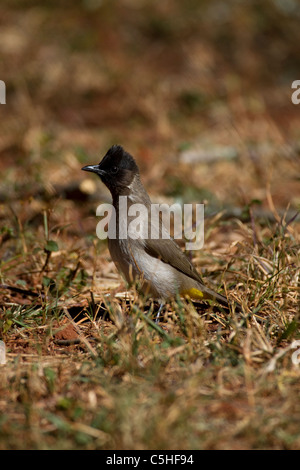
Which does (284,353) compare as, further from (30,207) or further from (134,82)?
(134,82)

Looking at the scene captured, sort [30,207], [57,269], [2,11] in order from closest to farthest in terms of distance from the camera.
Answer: [57,269] < [30,207] < [2,11]

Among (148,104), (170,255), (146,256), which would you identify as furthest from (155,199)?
(148,104)

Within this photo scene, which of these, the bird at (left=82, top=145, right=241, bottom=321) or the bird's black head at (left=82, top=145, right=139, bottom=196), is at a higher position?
the bird's black head at (left=82, top=145, right=139, bottom=196)

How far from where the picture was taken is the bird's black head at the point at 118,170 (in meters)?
4.53

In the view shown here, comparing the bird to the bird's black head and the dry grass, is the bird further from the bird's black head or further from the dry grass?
the dry grass

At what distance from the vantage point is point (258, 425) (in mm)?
2680

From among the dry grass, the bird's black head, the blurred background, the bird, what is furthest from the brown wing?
the blurred background

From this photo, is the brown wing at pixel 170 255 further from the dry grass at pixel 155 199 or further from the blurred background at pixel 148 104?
the blurred background at pixel 148 104

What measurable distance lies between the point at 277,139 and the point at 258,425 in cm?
588

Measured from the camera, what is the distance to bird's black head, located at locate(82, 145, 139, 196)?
4.53 metres

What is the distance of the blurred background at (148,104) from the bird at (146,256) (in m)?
0.64

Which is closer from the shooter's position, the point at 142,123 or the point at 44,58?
the point at 142,123
